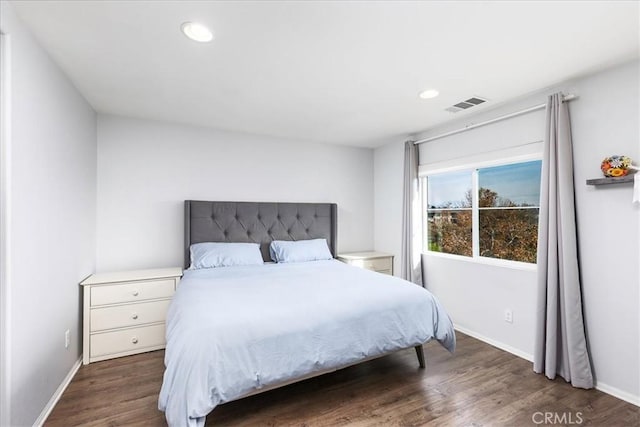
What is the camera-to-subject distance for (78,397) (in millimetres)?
2078

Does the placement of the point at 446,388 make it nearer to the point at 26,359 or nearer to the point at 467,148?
the point at 467,148

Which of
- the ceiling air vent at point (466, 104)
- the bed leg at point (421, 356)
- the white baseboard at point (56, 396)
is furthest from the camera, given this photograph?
the ceiling air vent at point (466, 104)

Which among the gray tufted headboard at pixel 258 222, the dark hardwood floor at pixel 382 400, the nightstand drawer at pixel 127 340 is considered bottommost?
the dark hardwood floor at pixel 382 400

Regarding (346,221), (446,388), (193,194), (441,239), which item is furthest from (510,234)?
(193,194)

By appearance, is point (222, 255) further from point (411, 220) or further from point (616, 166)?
point (616, 166)

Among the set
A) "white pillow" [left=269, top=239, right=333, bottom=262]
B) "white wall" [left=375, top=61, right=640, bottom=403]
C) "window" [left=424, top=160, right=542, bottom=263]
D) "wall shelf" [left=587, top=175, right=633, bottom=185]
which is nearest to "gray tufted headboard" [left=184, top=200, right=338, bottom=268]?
"white pillow" [left=269, top=239, right=333, bottom=262]

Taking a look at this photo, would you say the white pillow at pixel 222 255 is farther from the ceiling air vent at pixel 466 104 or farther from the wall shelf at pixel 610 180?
the wall shelf at pixel 610 180

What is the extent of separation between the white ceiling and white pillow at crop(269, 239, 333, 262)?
1564 mm

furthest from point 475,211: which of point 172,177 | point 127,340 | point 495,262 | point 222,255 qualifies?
point 127,340

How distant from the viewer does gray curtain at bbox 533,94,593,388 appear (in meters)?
2.24

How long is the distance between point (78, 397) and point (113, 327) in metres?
0.65

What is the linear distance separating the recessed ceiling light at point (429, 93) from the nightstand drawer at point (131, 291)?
2.88 metres

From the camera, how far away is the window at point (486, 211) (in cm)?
281

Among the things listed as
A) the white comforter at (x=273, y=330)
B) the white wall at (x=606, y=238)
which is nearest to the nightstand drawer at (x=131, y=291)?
the white comforter at (x=273, y=330)
